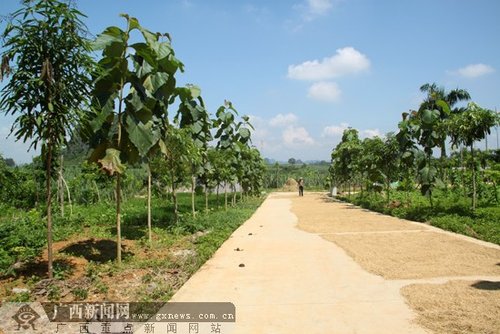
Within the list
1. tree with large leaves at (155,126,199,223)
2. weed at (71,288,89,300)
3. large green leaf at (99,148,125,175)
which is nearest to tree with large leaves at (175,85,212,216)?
tree with large leaves at (155,126,199,223)

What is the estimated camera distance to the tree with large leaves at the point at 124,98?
689 cm

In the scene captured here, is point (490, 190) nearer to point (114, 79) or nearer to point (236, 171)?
point (236, 171)

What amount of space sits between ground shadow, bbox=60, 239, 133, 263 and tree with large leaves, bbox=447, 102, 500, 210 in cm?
1158

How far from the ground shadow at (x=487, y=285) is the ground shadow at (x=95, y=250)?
6.20 meters

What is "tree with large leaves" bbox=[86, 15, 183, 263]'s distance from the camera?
6.89 meters

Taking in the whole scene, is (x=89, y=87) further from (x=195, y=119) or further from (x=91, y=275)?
(x=195, y=119)

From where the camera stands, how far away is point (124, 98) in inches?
284

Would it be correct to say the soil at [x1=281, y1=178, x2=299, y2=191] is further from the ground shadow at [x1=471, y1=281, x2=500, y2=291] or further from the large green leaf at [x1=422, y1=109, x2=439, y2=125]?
the ground shadow at [x1=471, y1=281, x2=500, y2=291]

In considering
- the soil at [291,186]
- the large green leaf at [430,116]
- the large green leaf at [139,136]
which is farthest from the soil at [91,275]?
the soil at [291,186]

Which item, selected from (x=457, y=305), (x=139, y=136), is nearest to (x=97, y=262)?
(x=139, y=136)

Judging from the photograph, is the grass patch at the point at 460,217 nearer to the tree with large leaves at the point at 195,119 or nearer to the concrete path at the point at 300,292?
the concrete path at the point at 300,292

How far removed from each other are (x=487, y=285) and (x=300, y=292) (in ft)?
9.25

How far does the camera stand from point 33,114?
588 centimetres

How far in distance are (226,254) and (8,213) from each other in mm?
10091
